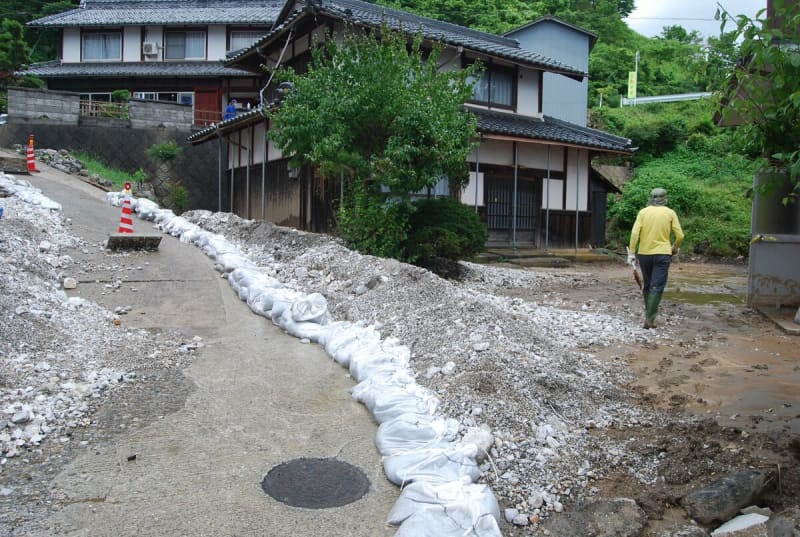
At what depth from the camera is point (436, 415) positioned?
4.30 metres

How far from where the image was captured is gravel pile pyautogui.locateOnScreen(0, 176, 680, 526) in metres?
3.88

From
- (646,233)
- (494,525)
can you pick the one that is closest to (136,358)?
(494,525)

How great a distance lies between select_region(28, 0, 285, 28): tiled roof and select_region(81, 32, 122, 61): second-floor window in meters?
0.64

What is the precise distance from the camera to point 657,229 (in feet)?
24.5

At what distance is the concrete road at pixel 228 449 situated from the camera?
3.22 metres

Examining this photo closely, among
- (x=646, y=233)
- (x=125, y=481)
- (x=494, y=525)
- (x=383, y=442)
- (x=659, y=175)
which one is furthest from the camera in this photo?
(x=659, y=175)

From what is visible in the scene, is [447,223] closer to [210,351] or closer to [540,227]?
[210,351]

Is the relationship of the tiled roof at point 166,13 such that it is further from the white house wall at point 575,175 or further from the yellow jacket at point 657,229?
the yellow jacket at point 657,229

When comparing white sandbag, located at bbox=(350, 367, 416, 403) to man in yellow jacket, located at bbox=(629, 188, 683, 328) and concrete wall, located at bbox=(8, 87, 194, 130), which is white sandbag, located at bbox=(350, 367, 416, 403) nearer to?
man in yellow jacket, located at bbox=(629, 188, 683, 328)

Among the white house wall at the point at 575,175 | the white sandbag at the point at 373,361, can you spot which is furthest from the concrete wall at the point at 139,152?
the white sandbag at the point at 373,361

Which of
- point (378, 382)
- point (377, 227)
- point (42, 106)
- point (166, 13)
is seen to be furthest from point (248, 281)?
point (166, 13)

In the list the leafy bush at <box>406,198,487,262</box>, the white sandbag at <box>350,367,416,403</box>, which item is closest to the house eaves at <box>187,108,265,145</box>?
the leafy bush at <box>406,198,487,262</box>

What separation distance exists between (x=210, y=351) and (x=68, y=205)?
9685mm

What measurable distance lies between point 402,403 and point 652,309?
4.26 m
